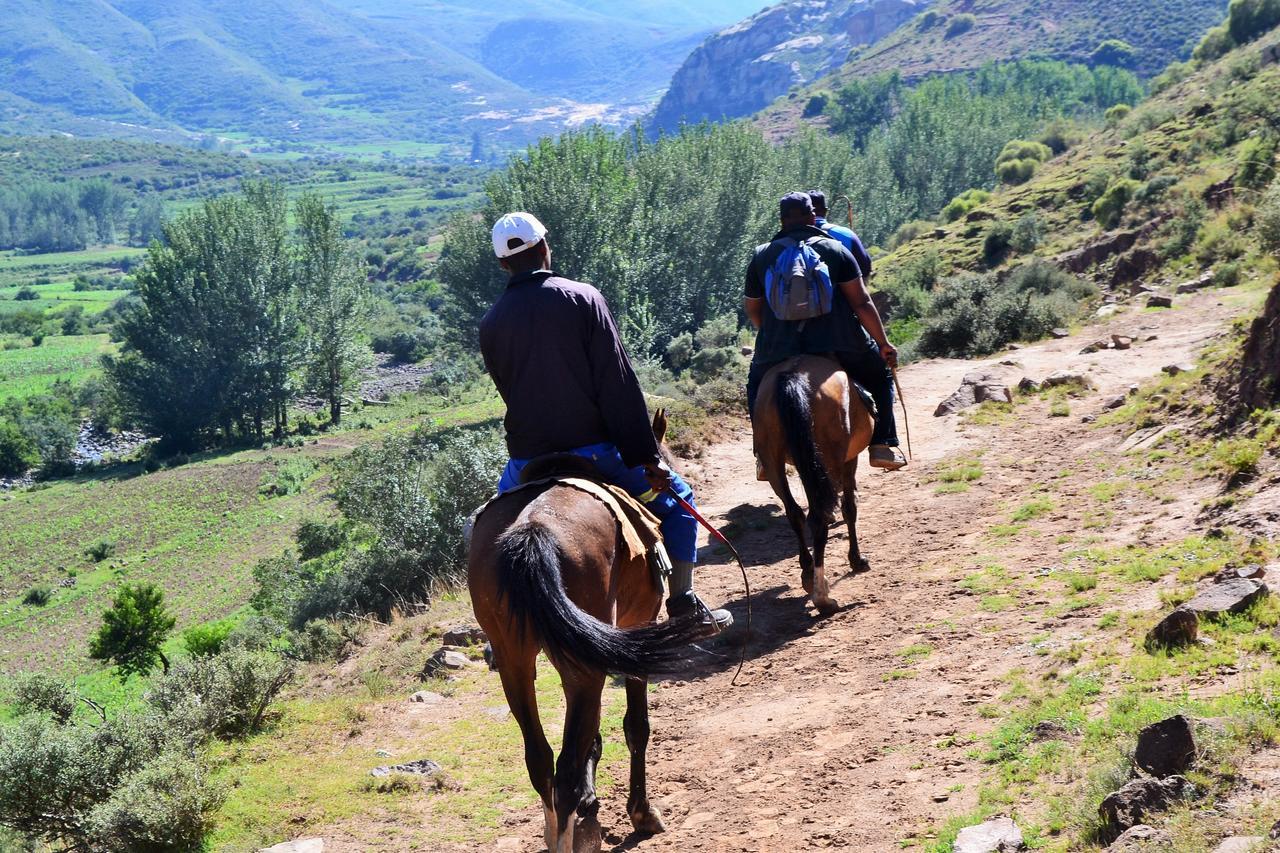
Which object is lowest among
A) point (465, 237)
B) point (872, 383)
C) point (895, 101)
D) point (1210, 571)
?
point (1210, 571)

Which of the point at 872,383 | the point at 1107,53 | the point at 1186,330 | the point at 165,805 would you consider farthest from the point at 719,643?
the point at 1107,53

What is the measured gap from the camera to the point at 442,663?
8.53m

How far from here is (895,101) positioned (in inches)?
4454

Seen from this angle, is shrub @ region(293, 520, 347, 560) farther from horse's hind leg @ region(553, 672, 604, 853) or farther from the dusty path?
horse's hind leg @ region(553, 672, 604, 853)

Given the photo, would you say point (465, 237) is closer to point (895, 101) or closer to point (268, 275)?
point (268, 275)

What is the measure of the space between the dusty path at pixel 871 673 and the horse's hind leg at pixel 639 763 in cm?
9

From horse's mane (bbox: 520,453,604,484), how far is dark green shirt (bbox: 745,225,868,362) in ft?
12.8

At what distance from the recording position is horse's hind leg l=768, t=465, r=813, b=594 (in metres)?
8.30

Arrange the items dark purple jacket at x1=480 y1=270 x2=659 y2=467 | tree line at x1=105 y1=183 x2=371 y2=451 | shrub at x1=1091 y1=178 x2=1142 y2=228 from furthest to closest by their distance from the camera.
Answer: tree line at x1=105 y1=183 x2=371 y2=451 → shrub at x1=1091 y1=178 x2=1142 y2=228 → dark purple jacket at x1=480 y1=270 x2=659 y2=467

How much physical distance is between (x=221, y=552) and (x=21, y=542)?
30.6 feet

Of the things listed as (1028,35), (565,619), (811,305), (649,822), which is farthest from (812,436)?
(1028,35)

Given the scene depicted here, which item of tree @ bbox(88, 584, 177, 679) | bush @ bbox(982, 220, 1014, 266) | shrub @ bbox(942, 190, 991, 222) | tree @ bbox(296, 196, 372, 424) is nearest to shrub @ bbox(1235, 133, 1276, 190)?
bush @ bbox(982, 220, 1014, 266)

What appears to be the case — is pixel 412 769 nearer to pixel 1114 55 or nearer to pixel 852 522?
pixel 852 522

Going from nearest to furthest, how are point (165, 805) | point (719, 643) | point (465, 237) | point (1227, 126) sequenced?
point (165, 805) < point (719, 643) < point (1227, 126) < point (465, 237)
